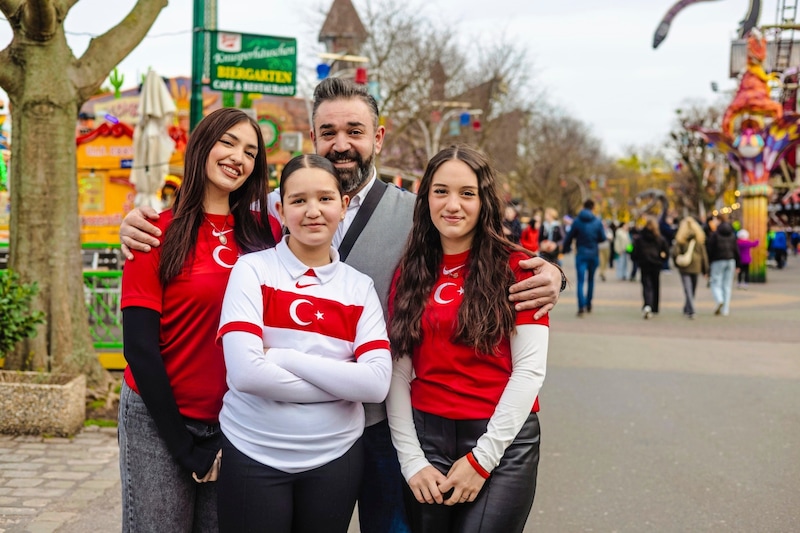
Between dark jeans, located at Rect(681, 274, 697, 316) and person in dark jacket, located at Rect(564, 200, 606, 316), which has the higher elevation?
person in dark jacket, located at Rect(564, 200, 606, 316)

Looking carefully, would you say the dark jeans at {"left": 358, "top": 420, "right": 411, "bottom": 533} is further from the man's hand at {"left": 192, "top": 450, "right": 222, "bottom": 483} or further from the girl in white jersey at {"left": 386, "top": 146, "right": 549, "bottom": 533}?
the man's hand at {"left": 192, "top": 450, "right": 222, "bottom": 483}

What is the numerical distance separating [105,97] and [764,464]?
29621 mm

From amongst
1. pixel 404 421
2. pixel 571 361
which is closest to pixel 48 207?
pixel 404 421

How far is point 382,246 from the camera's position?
3.02 meters

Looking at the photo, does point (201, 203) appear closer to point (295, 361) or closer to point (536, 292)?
point (295, 361)

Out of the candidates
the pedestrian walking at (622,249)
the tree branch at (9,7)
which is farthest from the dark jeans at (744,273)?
the tree branch at (9,7)

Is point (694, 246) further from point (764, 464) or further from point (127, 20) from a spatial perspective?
point (127, 20)

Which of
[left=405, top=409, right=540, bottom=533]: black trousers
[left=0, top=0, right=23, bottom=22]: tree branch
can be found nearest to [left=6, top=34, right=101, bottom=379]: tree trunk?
[left=0, top=0, right=23, bottom=22]: tree branch

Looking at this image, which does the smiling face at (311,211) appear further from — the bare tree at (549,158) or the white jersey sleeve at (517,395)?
the bare tree at (549,158)

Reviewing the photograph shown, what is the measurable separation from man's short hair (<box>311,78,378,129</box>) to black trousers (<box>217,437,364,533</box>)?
1351mm

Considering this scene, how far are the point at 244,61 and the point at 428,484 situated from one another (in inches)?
287

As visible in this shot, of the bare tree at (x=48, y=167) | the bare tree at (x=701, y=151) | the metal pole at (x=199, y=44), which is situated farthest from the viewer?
the bare tree at (x=701, y=151)

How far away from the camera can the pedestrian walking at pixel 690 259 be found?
13664 mm

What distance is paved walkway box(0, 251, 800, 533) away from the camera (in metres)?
4.46
